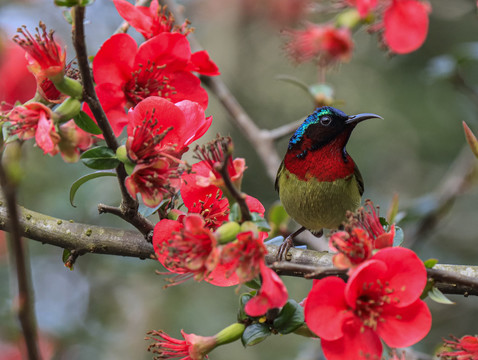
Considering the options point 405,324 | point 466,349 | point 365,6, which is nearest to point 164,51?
point 405,324

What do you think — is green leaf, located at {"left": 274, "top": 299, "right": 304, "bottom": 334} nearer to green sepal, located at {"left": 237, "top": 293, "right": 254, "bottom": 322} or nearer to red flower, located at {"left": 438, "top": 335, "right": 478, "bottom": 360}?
green sepal, located at {"left": 237, "top": 293, "right": 254, "bottom": 322}

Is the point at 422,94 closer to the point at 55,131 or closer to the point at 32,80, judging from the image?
the point at 32,80

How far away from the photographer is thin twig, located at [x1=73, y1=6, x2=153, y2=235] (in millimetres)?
925

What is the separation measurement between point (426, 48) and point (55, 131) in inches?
224

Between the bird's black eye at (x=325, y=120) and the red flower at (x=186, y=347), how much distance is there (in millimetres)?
1029

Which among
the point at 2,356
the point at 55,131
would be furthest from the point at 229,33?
the point at 55,131

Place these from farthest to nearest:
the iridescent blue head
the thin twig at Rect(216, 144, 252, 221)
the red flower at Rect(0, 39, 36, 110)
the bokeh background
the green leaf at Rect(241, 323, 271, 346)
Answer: the bokeh background → the red flower at Rect(0, 39, 36, 110) → the iridescent blue head → the green leaf at Rect(241, 323, 271, 346) → the thin twig at Rect(216, 144, 252, 221)

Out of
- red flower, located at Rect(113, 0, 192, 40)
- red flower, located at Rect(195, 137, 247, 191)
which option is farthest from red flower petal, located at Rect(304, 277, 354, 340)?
red flower, located at Rect(113, 0, 192, 40)

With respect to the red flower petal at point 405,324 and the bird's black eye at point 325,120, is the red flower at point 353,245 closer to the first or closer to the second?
the red flower petal at point 405,324

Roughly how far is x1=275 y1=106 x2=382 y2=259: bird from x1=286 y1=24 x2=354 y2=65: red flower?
0.55 meters

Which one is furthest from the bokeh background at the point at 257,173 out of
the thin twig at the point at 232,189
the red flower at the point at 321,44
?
the thin twig at the point at 232,189

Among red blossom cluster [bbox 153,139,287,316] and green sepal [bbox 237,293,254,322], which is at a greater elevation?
red blossom cluster [bbox 153,139,287,316]

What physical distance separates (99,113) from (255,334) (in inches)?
19.6

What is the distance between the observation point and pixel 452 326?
4449 mm
